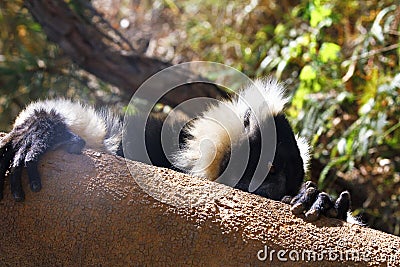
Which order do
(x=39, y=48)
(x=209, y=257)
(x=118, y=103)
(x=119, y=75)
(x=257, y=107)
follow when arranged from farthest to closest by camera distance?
1. (x=39, y=48)
2. (x=118, y=103)
3. (x=119, y=75)
4. (x=257, y=107)
5. (x=209, y=257)

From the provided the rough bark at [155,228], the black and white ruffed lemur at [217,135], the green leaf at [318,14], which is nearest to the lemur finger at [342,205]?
the black and white ruffed lemur at [217,135]

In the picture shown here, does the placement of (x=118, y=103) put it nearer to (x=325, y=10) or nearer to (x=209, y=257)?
(x=325, y=10)

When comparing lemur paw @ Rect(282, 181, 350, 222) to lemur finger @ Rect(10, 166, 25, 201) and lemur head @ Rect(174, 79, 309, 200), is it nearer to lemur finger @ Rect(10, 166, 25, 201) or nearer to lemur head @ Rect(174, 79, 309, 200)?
lemur head @ Rect(174, 79, 309, 200)

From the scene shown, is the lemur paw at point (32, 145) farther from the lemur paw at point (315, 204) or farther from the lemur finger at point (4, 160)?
the lemur paw at point (315, 204)

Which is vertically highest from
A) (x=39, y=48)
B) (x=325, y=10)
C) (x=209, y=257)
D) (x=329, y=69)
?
(x=39, y=48)

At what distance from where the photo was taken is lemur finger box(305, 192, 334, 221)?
1455 millimetres

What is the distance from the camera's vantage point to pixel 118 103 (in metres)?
3.95

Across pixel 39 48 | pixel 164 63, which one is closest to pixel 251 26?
pixel 164 63

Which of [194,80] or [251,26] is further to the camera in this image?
[251,26]

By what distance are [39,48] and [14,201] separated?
9.77ft

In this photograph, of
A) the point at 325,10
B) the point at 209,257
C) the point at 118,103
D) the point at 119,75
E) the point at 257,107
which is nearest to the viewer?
the point at 209,257

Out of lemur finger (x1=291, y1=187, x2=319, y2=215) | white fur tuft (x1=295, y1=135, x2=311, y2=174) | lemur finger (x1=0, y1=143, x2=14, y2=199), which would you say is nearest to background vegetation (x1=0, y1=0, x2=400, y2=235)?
white fur tuft (x1=295, y1=135, x2=311, y2=174)

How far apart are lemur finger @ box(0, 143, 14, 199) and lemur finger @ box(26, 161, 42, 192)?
9 cm

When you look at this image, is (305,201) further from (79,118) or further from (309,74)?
(309,74)
